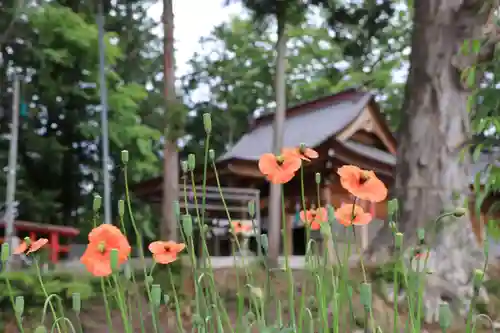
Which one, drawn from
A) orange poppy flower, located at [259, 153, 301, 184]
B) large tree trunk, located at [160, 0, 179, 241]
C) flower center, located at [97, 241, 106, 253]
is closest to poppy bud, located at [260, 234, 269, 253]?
orange poppy flower, located at [259, 153, 301, 184]

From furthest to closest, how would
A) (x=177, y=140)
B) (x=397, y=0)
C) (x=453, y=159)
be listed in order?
1. (x=397, y=0)
2. (x=177, y=140)
3. (x=453, y=159)

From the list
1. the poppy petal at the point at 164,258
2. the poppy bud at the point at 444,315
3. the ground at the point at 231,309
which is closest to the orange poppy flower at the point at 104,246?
the poppy petal at the point at 164,258

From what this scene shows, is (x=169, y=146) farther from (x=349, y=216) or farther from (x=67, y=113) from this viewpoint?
(x=67, y=113)

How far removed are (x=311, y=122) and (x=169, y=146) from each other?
8535 mm

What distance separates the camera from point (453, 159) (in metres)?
5.90

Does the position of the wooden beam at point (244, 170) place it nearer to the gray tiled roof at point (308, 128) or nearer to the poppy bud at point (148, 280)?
the gray tiled roof at point (308, 128)

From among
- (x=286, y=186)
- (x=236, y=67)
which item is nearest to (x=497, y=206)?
(x=286, y=186)

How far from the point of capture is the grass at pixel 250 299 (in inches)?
56.2

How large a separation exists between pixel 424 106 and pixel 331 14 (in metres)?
3.37

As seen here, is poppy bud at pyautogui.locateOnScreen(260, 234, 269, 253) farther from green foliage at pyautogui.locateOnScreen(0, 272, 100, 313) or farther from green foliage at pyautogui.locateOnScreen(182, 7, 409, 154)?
green foliage at pyautogui.locateOnScreen(182, 7, 409, 154)

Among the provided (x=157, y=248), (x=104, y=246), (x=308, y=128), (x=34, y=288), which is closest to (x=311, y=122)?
(x=308, y=128)

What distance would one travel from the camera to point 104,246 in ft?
5.04

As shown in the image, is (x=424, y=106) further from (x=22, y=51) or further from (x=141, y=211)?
(x=141, y=211)

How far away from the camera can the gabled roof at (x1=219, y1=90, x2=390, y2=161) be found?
1442cm
